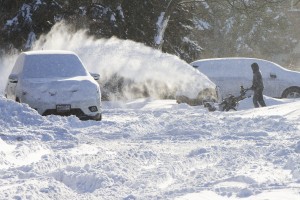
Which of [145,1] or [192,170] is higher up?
[145,1]

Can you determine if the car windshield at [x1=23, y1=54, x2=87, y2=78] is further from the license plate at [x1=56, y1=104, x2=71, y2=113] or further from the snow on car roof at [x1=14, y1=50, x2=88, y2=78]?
the license plate at [x1=56, y1=104, x2=71, y2=113]

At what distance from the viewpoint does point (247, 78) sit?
21859 mm

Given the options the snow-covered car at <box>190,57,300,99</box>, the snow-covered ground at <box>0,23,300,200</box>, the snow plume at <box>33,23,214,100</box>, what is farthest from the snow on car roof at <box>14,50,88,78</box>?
the snow-covered car at <box>190,57,300,99</box>

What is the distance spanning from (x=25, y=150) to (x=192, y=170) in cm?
238

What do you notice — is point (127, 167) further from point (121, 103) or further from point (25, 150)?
point (121, 103)

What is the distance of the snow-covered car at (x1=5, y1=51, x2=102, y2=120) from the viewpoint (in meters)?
13.5

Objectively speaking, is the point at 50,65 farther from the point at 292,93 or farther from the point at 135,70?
the point at 292,93

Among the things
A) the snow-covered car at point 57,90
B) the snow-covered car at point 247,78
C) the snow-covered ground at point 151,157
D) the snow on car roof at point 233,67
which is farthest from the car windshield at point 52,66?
the snow on car roof at point 233,67

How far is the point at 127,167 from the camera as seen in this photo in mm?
7758

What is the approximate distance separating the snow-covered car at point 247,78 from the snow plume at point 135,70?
127 centimetres

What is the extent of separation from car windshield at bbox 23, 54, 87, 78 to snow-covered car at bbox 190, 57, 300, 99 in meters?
7.76

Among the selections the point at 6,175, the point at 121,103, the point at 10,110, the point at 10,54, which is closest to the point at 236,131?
the point at 10,110

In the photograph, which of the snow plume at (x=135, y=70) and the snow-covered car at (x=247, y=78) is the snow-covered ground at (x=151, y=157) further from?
the snow-covered car at (x=247, y=78)

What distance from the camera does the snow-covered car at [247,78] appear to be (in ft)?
71.7
